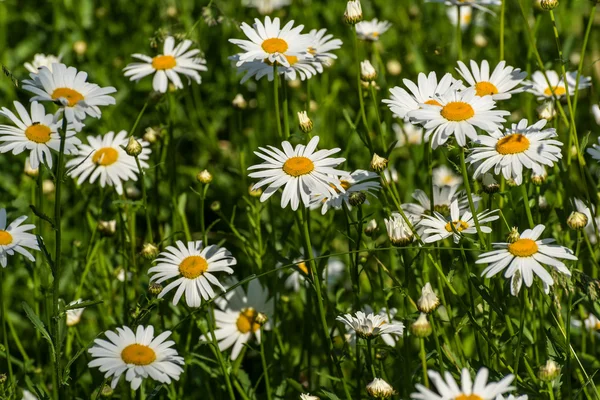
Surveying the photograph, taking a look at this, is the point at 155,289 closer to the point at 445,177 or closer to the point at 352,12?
the point at 352,12

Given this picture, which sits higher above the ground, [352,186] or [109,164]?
[109,164]

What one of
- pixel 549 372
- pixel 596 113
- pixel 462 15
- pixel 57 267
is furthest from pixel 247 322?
pixel 462 15

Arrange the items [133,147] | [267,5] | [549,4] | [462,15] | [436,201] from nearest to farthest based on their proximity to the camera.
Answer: [549,4] → [133,147] → [436,201] → [267,5] → [462,15]

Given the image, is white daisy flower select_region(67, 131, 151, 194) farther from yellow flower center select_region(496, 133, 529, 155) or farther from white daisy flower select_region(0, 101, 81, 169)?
yellow flower center select_region(496, 133, 529, 155)

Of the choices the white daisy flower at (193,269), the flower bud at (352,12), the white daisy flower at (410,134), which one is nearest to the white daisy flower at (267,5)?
the white daisy flower at (410,134)

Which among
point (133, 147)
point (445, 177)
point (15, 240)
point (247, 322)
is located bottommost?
point (247, 322)

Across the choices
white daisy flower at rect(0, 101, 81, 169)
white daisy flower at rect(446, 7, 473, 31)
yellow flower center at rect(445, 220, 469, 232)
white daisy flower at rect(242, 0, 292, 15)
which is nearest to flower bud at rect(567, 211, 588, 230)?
yellow flower center at rect(445, 220, 469, 232)
